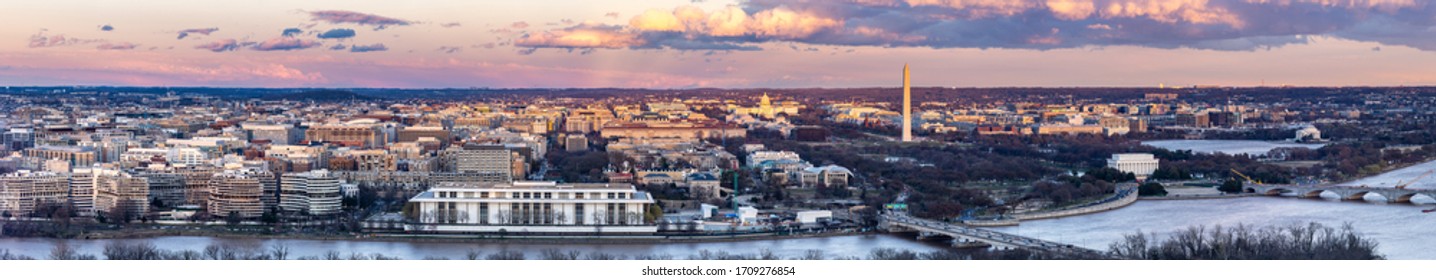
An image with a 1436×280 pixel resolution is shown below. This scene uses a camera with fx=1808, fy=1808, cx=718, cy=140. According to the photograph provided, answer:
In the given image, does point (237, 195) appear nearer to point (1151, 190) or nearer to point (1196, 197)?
point (1151, 190)

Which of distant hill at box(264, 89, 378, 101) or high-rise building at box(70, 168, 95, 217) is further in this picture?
Result: distant hill at box(264, 89, 378, 101)

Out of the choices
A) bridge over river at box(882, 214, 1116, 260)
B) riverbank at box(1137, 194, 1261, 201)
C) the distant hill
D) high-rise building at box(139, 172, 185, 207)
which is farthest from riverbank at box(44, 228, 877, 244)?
the distant hill

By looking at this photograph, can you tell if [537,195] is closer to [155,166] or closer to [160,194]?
[160,194]

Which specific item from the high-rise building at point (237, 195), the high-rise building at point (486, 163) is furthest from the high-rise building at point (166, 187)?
the high-rise building at point (486, 163)

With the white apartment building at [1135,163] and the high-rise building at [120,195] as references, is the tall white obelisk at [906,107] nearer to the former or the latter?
the white apartment building at [1135,163]

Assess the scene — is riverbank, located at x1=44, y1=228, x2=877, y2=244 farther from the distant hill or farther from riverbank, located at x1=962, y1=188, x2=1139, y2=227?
the distant hill
